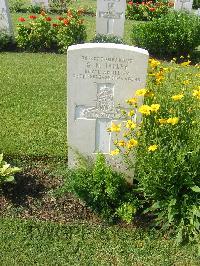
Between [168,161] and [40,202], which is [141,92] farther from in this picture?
[40,202]

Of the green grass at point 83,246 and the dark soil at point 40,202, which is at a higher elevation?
the dark soil at point 40,202

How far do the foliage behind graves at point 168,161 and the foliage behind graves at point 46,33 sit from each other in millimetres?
6105

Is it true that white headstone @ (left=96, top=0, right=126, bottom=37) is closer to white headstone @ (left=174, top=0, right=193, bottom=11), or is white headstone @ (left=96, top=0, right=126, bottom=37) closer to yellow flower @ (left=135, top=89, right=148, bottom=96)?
white headstone @ (left=174, top=0, right=193, bottom=11)

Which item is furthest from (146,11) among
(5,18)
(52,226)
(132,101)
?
(52,226)

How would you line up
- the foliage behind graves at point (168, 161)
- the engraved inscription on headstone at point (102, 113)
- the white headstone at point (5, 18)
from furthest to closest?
the white headstone at point (5, 18) < the engraved inscription on headstone at point (102, 113) < the foliage behind graves at point (168, 161)

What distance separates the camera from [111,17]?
1058cm

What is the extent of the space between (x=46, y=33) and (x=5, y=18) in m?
1.05

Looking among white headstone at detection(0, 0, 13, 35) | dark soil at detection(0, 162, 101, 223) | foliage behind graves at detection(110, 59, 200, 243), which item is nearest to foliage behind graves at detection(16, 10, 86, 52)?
white headstone at detection(0, 0, 13, 35)

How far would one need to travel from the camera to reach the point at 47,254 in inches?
150

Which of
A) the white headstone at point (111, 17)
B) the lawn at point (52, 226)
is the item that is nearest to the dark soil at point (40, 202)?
the lawn at point (52, 226)

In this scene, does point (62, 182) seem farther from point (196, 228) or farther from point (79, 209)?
point (196, 228)

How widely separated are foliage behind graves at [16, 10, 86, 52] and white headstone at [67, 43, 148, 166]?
598cm

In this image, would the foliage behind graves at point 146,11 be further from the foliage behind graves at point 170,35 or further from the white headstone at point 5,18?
the white headstone at point 5,18

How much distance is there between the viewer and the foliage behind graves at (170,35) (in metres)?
9.84
